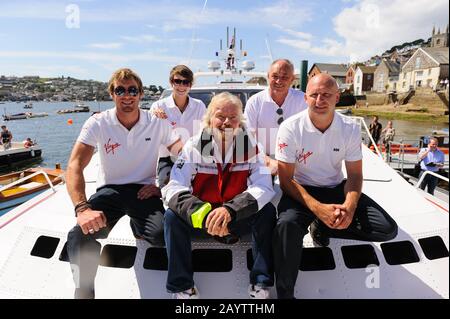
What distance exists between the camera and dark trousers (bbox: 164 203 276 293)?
2.16m

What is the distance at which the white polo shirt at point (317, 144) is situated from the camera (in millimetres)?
2619

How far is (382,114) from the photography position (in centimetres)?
4853

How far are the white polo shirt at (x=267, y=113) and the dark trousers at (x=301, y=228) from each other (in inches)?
41.5

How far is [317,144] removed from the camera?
2.64 m

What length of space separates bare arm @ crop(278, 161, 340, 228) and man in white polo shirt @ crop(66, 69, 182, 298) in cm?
100

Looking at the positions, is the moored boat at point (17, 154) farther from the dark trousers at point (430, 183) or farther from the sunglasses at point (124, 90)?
the dark trousers at point (430, 183)

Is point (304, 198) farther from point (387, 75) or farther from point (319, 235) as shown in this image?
point (387, 75)

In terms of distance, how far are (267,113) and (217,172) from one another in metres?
1.40

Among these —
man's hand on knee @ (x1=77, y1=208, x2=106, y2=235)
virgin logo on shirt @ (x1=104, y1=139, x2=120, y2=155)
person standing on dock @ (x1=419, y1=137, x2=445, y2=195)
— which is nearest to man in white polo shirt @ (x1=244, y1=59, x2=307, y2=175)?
virgin logo on shirt @ (x1=104, y1=139, x2=120, y2=155)

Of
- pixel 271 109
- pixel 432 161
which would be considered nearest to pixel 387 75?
pixel 432 161

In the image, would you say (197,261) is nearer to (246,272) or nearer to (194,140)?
(246,272)

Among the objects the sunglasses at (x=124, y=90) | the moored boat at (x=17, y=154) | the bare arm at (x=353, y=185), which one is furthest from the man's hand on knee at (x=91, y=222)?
the moored boat at (x=17, y=154)

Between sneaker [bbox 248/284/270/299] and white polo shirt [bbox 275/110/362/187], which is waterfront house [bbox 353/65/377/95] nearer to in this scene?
white polo shirt [bbox 275/110/362/187]
